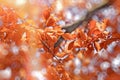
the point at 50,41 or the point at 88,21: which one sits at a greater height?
the point at 88,21

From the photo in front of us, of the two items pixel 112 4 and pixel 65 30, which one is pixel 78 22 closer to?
pixel 65 30

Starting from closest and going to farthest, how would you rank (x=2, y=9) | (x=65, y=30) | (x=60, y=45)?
1. (x=2, y=9)
2. (x=65, y=30)
3. (x=60, y=45)

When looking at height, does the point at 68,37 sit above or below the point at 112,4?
below

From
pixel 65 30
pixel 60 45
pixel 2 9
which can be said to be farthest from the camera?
pixel 60 45

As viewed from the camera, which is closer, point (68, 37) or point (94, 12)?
point (68, 37)

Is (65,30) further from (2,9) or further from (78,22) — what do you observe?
(2,9)

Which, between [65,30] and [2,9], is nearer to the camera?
[2,9]

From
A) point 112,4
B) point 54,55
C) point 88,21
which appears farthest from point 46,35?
point 112,4

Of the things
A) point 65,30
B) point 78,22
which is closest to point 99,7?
point 78,22

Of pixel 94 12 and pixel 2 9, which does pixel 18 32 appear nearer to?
pixel 2 9
